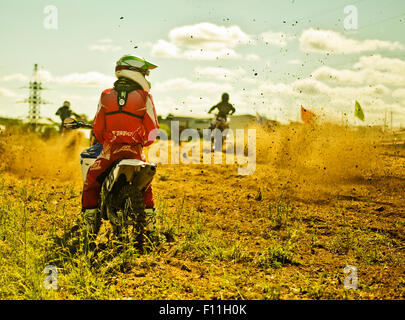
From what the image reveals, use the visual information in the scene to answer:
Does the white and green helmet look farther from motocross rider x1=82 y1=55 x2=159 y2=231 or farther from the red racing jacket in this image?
the red racing jacket

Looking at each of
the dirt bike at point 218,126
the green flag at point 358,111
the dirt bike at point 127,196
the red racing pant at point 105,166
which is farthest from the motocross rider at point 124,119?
the dirt bike at point 218,126

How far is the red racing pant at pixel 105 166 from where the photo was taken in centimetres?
521

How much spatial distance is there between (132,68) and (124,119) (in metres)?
0.65

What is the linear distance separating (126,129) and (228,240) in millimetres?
1986

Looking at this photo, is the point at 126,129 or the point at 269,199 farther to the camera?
the point at 269,199

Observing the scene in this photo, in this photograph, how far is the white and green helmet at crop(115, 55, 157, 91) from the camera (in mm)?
5293

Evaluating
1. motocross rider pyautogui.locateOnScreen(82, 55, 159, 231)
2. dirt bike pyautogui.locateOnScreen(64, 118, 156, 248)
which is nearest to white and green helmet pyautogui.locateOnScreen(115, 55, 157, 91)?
motocross rider pyautogui.locateOnScreen(82, 55, 159, 231)

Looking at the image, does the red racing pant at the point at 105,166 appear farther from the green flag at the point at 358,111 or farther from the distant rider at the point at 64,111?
the distant rider at the point at 64,111

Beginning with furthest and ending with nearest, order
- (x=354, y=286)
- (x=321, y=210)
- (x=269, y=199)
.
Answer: (x=269, y=199), (x=321, y=210), (x=354, y=286)

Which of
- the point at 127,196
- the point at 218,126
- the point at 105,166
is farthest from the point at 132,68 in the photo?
the point at 218,126

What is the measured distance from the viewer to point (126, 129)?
5.20 m

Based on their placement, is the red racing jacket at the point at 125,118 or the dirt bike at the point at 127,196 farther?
the red racing jacket at the point at 125,118
